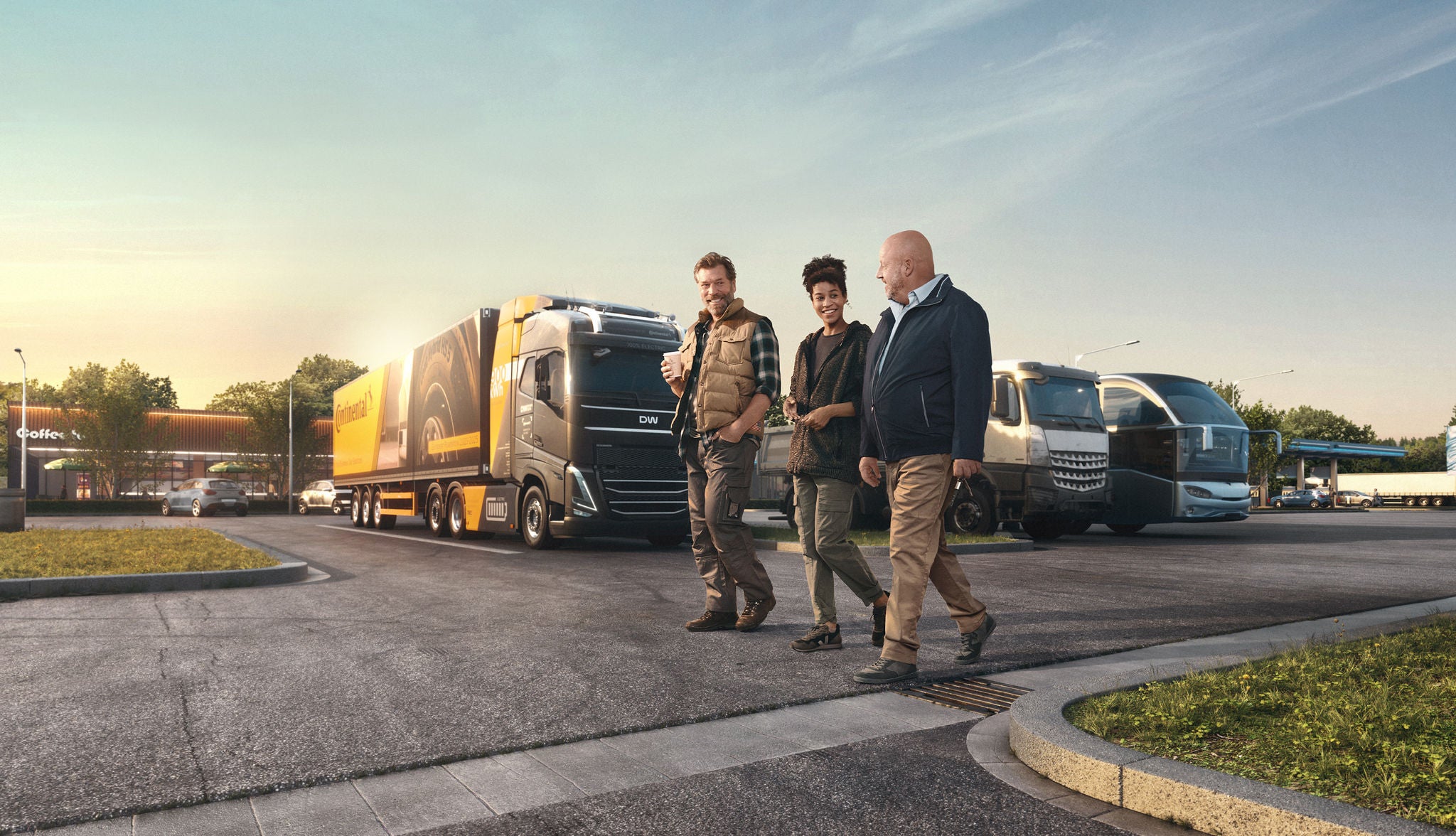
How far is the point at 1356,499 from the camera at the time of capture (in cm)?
5834

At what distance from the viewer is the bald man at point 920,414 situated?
174 inches

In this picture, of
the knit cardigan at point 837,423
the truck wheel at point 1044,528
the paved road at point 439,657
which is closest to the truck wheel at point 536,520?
the paved road at point 439,657

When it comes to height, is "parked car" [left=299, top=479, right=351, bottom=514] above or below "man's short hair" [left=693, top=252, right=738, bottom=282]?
below

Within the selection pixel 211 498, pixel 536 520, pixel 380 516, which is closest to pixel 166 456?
pixel 211 498

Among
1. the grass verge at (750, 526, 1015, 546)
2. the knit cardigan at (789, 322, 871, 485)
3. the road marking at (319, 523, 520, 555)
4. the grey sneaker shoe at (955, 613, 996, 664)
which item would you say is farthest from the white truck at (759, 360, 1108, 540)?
the grey sneaker shoe at (955, 613, 996, 664)

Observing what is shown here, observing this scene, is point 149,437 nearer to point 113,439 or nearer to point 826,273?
point 113,439

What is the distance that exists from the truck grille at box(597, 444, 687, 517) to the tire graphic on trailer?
11.0ft

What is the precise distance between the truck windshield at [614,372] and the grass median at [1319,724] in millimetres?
9037

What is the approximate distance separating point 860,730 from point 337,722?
2105mm

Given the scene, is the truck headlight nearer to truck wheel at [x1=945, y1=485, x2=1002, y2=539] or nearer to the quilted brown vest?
truck wheel at [x1=945, y1=485, x2=1002, y2=539]

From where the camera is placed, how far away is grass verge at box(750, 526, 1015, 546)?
13.3 m

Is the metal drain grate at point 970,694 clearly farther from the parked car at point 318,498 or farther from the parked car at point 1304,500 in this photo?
the parked car at point 1304,500

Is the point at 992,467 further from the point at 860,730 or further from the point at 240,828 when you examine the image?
the point at 240,828

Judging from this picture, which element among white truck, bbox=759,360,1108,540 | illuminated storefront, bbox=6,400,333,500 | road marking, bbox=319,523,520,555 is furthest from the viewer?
illuminated storefront, bbox=6,400,333,500
